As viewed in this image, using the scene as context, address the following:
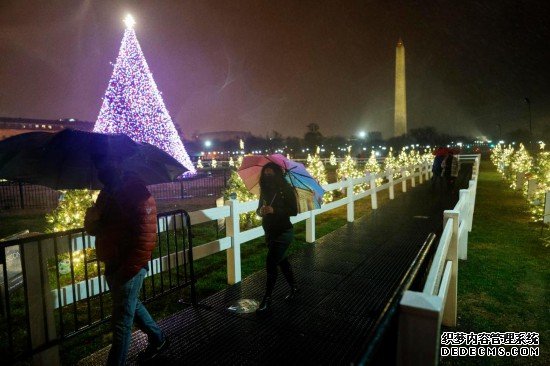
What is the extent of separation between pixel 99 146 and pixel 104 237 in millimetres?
822

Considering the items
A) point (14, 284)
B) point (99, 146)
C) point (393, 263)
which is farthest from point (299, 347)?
point (14, 284)

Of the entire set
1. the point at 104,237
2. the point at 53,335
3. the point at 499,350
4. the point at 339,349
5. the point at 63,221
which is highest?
the point at 104,237

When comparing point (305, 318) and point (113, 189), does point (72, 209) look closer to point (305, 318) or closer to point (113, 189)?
point (113, 189)

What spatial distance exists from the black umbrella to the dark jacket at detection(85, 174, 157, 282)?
0.31m

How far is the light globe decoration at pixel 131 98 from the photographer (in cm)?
1177

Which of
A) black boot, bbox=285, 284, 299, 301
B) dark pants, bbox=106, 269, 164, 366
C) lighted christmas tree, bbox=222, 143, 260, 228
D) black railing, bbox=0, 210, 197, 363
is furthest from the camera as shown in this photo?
lighted christmas tree, bbox=222, 143, 260, 228

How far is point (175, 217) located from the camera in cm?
480

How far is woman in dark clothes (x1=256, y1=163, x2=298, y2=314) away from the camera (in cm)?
432

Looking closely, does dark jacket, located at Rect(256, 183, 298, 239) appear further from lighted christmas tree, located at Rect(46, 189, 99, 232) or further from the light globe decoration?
the light globe decoration

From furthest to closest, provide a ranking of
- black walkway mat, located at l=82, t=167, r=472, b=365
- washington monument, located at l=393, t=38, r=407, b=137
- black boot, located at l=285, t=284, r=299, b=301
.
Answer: washington monument, located at l=393, t=38, r=407, b=137
black boot, located at l=285, t=284, r=299, b=301
black walkway mat, located at l=82, t=167, r=472, b=365

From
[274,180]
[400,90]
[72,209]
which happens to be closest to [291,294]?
[274,180]

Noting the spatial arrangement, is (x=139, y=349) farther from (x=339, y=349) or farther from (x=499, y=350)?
(x=499, y=350)

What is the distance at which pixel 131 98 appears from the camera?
39.7 ft

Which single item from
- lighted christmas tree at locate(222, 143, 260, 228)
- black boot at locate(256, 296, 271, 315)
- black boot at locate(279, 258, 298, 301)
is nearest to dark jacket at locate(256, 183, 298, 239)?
black boot at locate(279, 258, 298, 301)
